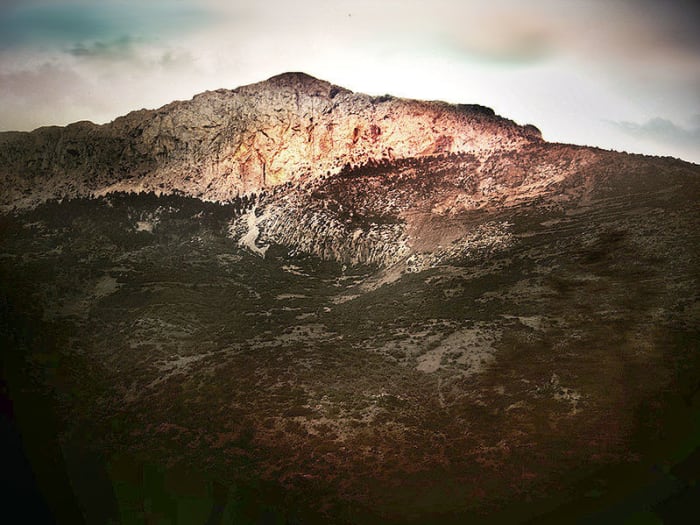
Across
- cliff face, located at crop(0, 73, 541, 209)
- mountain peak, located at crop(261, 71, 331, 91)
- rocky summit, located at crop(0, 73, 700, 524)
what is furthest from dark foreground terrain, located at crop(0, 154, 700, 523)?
mountain peak, located at crop(261, 71, 331, 91)

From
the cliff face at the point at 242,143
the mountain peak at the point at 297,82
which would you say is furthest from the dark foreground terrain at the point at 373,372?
the mountain peak at the point at 297,82

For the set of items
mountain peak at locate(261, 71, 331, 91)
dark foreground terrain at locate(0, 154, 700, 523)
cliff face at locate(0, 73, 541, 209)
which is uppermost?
mountain peak at locate(261, 71, 331, 91)

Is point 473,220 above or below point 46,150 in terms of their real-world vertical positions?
below

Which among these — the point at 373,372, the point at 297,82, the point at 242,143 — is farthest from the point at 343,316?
the point at 297,82

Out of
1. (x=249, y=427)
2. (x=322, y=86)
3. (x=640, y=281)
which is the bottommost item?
(x=249, y=427)

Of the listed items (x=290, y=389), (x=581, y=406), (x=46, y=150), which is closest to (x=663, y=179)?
(x=581, y=406)

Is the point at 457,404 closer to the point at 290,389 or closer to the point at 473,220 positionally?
the point at 290,389

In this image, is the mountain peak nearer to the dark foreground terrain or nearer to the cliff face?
the cliff face
